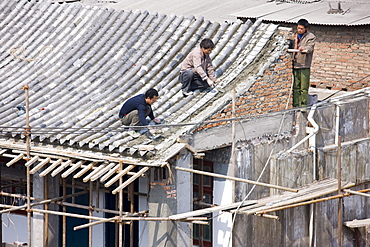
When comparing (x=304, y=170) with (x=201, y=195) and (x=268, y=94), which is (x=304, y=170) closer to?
(x=268, y=94)

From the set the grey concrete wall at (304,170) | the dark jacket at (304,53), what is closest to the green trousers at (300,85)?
the dark jacket at (304,53)

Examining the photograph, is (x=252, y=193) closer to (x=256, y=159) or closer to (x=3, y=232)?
(x=256, y=159)

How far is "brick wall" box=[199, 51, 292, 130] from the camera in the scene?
1456 cm

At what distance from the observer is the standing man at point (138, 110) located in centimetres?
1373

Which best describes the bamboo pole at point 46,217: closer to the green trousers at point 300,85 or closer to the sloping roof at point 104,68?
the sloping roof at point 104,68

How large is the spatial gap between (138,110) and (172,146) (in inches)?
34.5

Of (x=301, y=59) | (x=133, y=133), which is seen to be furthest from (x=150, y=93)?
(x=301, y=59)

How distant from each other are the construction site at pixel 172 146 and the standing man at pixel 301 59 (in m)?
0.20

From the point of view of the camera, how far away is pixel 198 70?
1456 centimetres

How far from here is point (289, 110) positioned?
48.9ft

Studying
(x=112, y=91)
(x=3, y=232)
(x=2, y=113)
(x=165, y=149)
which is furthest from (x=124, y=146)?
(x=3, y=232)

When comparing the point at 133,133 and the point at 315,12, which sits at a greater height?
the point at 315,12

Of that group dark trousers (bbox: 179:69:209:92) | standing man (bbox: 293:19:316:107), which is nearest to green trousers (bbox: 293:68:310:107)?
standing man (bbox: 293:19:316:107)

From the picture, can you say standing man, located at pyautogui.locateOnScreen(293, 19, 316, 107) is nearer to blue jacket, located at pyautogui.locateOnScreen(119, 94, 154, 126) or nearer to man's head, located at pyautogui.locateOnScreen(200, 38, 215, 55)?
man's head, located at pyautogui.locateOnScreen(200, 38, 215, 55)
